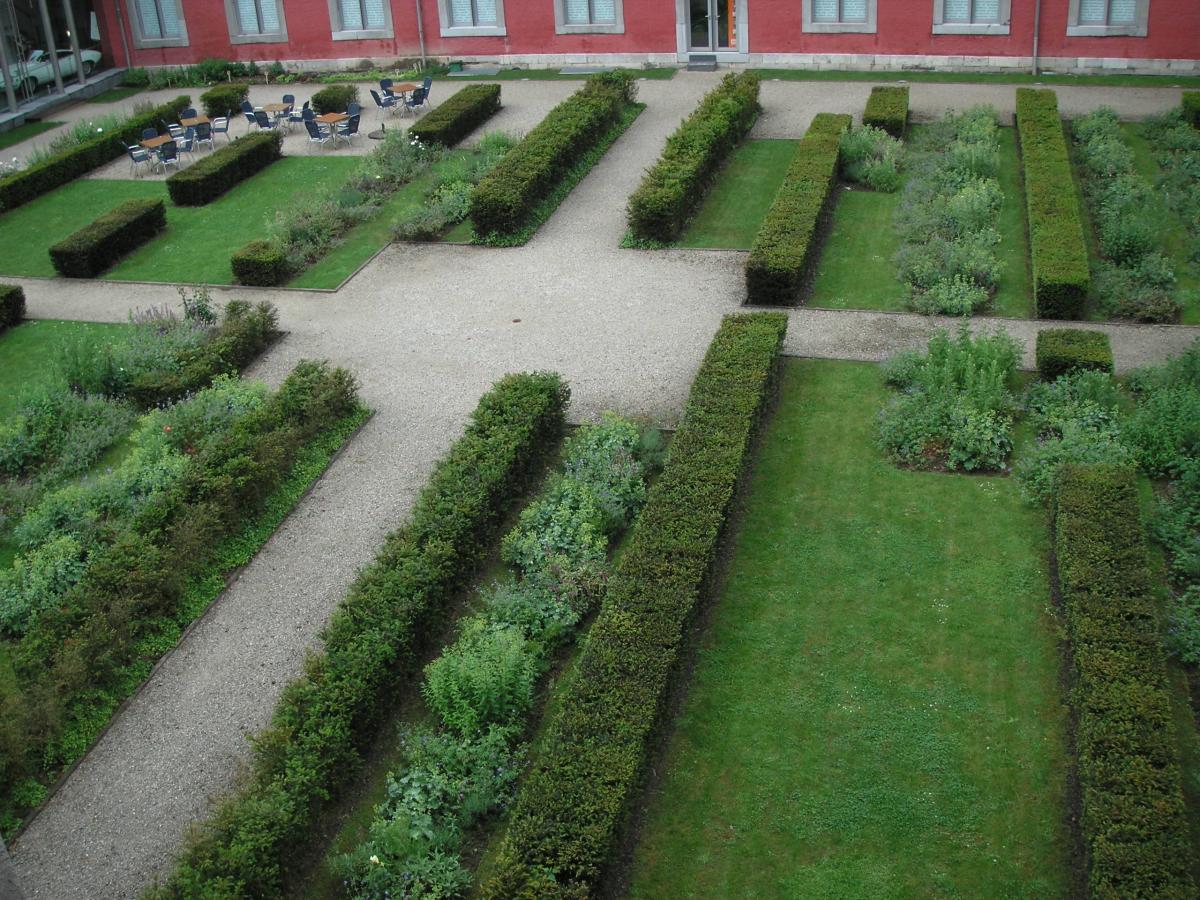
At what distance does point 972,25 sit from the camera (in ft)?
90.8

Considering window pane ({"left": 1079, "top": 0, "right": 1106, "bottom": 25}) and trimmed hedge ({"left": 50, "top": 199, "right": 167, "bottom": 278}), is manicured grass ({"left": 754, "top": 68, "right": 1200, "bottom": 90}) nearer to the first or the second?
window pane ({"left": 1079, "top": 0, "right": 1106, "bottom": 25})

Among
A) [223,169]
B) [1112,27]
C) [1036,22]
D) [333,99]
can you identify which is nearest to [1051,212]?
[1036,22]

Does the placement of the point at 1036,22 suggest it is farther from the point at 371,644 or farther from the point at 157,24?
the point at 371,644

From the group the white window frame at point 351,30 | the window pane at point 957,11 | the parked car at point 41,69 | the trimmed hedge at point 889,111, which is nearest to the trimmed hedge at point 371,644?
the trimmed hedge at point 889,111

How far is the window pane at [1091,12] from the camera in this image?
26.8 metres

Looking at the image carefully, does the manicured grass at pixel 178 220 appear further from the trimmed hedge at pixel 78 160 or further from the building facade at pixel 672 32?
the building facade at pixel 672 32

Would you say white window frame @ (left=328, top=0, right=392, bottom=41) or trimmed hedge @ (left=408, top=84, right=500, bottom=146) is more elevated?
white window frame @ (left=328, top=0, right=392, bottom=41)

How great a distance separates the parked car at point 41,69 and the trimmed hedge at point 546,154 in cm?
1416

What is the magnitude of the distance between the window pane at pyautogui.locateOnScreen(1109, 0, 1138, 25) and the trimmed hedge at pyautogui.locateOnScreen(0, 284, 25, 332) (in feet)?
74.8

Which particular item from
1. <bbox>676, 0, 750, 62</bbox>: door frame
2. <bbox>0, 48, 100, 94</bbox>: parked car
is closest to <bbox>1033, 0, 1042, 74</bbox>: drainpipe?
<bbox>676, 0, 750, 62</bbox>: door frame

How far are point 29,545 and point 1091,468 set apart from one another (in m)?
11.3

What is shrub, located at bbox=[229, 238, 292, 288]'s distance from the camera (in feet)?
63.6

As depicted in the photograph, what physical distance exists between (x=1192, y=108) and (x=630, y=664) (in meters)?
18.9

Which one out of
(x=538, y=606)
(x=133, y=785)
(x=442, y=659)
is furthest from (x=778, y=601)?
(x=133, y=785)
